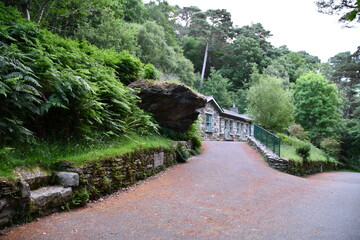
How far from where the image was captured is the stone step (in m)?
4.34

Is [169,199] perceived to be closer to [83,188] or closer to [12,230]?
[83,188]

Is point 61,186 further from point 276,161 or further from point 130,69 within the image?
point 276,161

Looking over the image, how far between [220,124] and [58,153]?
23.4 metres

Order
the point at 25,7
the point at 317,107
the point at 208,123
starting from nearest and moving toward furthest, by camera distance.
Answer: the point at 25,7
the point at 208,123
the point at 317,107

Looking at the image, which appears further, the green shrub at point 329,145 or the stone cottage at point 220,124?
the green shrub at point 329,145

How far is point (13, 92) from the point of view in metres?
5.03

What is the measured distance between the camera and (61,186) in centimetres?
500

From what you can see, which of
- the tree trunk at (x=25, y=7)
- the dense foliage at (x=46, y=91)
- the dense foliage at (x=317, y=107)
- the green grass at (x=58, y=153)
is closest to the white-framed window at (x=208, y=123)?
the dense foliage at (x=317, y=107)

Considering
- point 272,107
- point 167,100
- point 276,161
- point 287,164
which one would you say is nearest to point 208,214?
point 167,100

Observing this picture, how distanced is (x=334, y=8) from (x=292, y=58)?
46756 millimetres

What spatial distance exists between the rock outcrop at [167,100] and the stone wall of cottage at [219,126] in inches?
465

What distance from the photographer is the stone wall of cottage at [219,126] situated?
24875 mm

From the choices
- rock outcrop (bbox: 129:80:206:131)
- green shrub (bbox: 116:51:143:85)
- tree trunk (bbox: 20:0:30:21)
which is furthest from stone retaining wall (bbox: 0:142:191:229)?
tree trunk (bbox: 20:0:30:21)

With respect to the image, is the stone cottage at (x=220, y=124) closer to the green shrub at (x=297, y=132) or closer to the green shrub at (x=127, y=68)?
the green shrub at (x=297, y=132)
